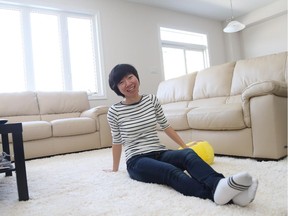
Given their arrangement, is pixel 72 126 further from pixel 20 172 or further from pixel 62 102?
pixel 20 172

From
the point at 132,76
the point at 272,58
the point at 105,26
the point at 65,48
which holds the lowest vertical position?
the point at 132,76

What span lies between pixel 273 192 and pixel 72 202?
913mm

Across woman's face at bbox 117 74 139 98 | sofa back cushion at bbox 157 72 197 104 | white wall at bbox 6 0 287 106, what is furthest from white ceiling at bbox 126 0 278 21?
woman's face at bbox 117 74 139 98

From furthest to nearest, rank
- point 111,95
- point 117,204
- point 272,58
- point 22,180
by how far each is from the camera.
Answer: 1. point 111,95
2. point 272,58
3. point 22,180
4. point 117,204

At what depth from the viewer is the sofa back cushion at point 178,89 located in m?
3.35

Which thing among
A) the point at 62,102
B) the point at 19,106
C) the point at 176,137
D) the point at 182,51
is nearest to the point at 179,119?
the point at 176,137

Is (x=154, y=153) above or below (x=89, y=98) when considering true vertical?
below

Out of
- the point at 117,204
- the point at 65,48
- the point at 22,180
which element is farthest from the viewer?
the point at 65,48

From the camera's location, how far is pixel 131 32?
4684 millimetres

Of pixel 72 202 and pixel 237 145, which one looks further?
pixel 237 145

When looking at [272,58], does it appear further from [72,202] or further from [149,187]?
[72,202]

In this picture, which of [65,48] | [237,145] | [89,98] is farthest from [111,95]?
[237,145]

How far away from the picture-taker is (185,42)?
5734 mm

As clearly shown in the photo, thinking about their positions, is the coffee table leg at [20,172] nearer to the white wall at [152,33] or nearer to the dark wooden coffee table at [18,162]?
the dark wooden coffee table at [18,162]
